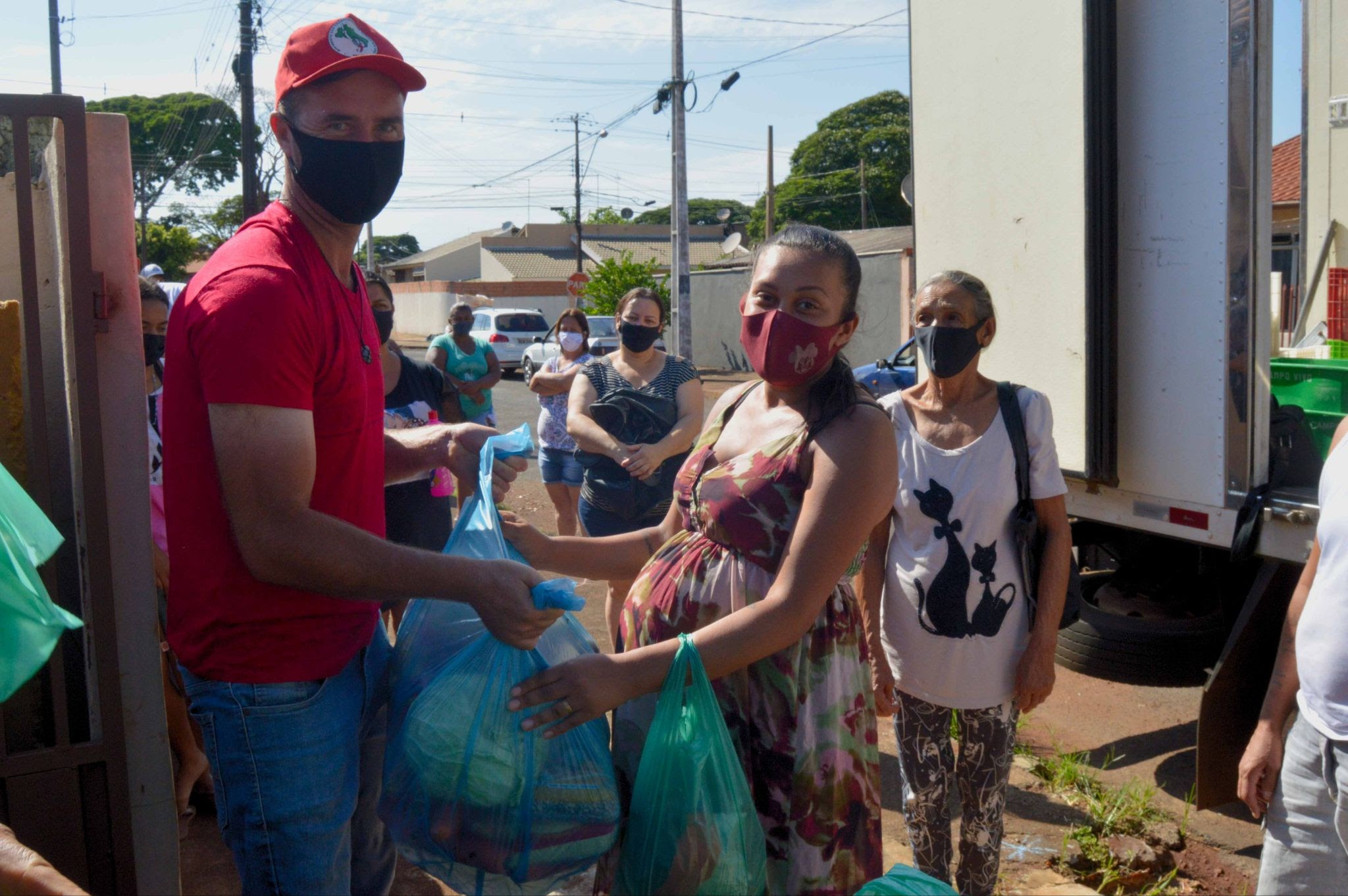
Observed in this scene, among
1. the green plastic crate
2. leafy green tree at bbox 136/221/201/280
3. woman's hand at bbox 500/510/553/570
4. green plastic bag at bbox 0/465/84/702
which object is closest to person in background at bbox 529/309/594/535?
the green plastic crate

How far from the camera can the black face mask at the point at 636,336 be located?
17.1 feet

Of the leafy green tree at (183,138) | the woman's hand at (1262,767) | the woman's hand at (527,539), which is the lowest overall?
the woman's hand at (1262,767)

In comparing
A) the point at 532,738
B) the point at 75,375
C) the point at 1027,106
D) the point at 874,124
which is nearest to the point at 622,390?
the point at 1027,106

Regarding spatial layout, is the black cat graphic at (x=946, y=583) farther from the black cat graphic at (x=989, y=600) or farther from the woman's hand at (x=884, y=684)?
the woman's hand at (x=884, y=684)

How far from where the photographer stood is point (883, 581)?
3137 millimetres

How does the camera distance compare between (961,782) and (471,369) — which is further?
(471,369)

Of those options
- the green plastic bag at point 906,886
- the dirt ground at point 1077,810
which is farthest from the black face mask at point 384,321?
the green plastic bag at point 906,886

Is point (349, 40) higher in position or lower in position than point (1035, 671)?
higher

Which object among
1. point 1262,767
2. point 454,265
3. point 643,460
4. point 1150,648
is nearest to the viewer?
point 1262,767

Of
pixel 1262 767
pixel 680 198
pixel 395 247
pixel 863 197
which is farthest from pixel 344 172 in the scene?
pixel 395 247

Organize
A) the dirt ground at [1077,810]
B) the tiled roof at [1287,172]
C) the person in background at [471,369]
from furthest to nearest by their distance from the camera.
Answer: the tiled roof at [1287,172] < the person in background at [471,369] < the dirt ground at [1077,810]

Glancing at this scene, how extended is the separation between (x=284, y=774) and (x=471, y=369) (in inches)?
229

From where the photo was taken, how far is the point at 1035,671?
2891 millimetres

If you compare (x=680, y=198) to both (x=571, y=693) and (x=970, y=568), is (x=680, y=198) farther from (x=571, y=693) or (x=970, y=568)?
(x=571, y=693)
